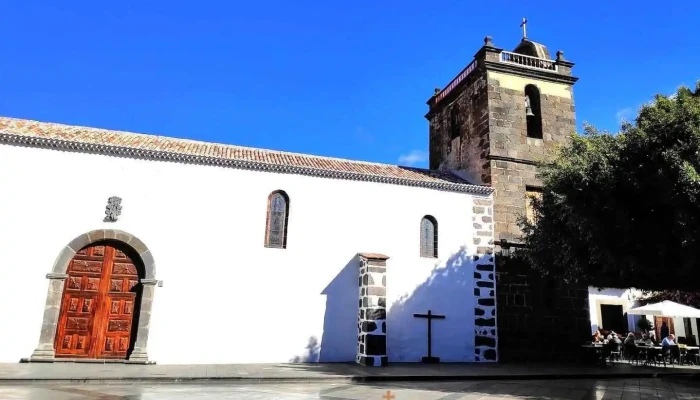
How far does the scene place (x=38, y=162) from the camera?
39.0 feet

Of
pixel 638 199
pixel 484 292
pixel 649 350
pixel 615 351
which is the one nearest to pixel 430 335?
pixel 484 292

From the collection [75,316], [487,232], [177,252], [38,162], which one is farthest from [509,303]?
[38,162]

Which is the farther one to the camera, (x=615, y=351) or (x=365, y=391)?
(x=615, y=351)

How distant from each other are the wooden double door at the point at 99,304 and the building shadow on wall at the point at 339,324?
4295 mm

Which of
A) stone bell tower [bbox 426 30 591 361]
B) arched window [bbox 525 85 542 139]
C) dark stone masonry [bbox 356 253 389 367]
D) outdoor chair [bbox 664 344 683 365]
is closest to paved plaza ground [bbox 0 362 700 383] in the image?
dark stone masonry [bbox 356 253 389 367]

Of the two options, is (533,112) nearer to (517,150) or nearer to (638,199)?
(517,150)

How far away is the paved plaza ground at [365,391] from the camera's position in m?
7.64

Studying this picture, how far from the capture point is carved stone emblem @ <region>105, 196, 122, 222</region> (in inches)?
474

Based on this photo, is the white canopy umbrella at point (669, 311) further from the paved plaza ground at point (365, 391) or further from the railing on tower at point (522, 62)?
the railing on tower at point (522, 62)

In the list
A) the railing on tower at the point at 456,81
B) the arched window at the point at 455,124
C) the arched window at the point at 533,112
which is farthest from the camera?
the arched window at the point at 455,124

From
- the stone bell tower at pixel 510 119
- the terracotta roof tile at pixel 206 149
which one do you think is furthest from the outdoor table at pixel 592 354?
the terracotta roof tile at pixel 206 149

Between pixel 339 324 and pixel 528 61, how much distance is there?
11.2 metres

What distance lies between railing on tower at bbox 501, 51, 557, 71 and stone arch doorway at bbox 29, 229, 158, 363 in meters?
13.0

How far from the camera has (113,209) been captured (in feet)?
39.7
